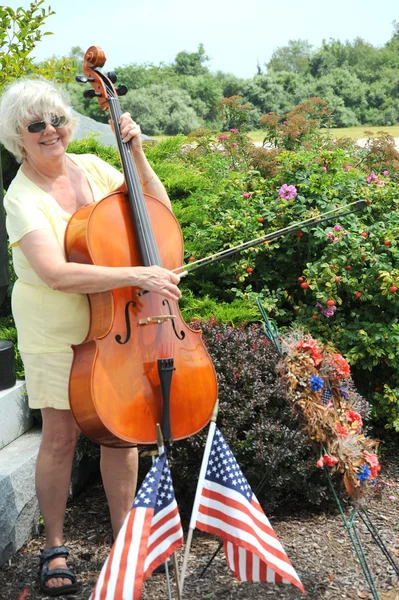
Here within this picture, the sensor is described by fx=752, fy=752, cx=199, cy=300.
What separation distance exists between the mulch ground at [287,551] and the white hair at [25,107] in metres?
1.73

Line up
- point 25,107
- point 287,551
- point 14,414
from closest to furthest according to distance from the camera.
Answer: point 25,107
point 287,551
point 14,414

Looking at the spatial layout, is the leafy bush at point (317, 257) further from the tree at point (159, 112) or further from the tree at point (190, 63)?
the tree at point (190, 63)

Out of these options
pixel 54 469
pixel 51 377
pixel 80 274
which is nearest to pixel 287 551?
pixel 54 469

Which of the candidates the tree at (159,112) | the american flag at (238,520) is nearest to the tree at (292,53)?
the tree at (159,112)

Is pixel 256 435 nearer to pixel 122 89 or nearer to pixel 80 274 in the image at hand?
pixel 80 274

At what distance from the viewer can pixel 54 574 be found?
290 cm

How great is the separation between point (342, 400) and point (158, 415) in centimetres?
79

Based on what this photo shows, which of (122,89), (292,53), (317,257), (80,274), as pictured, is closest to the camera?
(80,274)

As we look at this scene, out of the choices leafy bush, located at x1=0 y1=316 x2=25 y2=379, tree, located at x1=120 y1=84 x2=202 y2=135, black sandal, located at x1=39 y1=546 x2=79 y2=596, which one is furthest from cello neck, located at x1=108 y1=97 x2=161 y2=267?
tree, located at x1=120 y1=84 x2=202 y2=135

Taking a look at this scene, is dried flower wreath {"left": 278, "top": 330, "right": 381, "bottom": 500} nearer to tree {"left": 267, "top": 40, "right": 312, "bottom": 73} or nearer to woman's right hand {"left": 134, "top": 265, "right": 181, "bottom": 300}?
woman's right hand {"left": 134, "top": 265, "right": 181, "bottom": 300}

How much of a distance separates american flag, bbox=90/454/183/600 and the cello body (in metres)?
0.32

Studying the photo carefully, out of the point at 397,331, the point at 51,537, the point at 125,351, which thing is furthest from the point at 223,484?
the point at 397,331

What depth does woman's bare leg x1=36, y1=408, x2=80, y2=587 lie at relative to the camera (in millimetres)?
2863

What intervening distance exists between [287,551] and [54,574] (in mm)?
994
